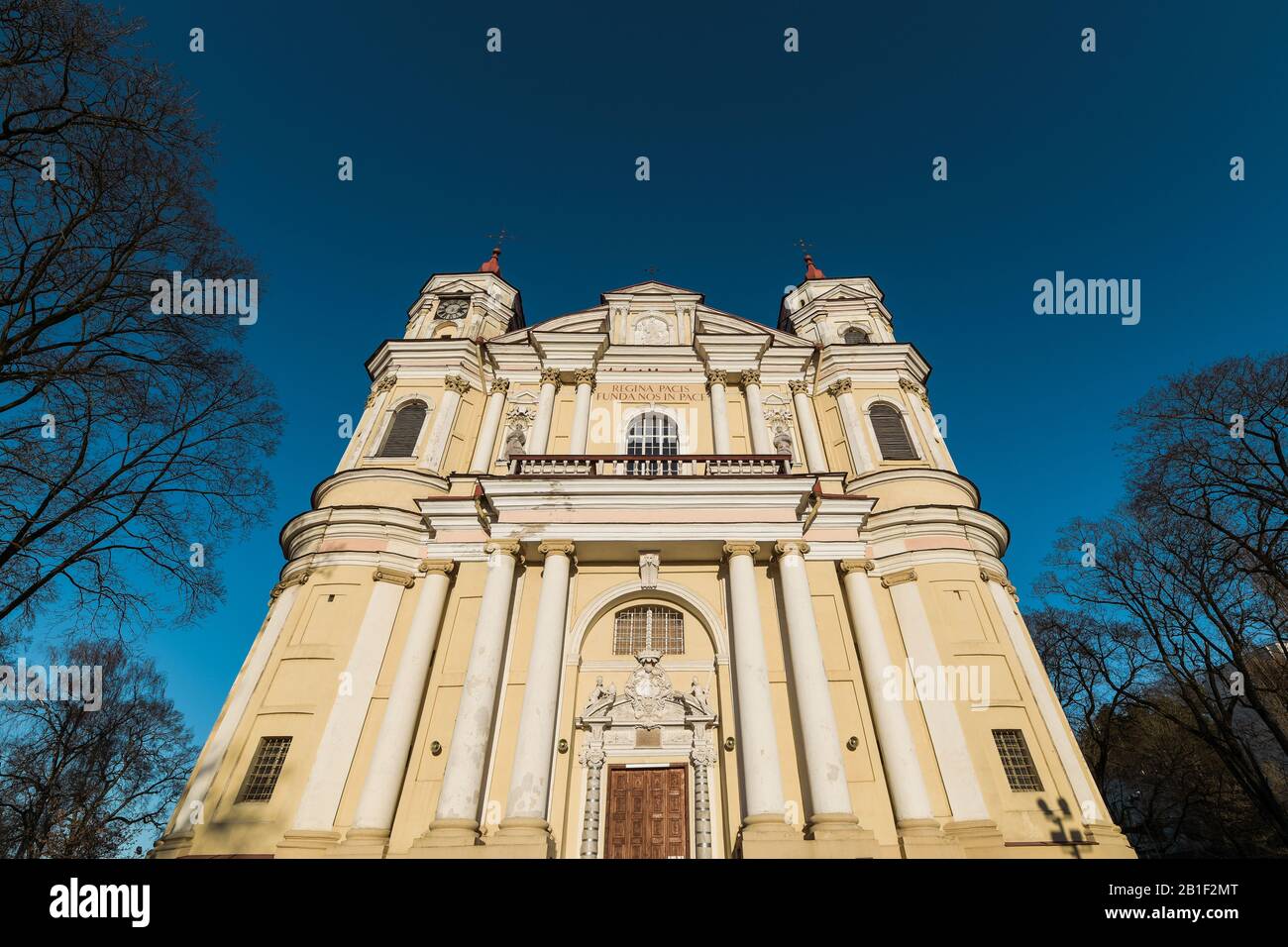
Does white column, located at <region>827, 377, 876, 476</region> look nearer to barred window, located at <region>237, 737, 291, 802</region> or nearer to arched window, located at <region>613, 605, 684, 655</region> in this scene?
arched window, located at <region>613, 605, 684, 655</region>

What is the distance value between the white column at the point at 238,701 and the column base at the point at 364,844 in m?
3.40

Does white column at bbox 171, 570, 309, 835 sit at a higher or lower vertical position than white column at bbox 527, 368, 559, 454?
lower

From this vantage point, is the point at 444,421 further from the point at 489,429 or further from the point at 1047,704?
the point at 1047,704

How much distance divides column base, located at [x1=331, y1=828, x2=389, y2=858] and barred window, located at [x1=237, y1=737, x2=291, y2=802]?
2316mm

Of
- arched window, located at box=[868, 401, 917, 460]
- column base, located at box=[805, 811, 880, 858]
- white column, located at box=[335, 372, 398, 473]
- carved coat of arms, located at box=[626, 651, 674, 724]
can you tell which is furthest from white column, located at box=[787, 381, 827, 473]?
white column, located at box=[335, 372, 398, 473]

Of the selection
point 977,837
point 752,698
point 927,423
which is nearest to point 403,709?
point 752,698

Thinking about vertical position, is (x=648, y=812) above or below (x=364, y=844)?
above

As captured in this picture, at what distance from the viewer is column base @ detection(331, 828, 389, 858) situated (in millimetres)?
11798

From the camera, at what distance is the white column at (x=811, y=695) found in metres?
12.0

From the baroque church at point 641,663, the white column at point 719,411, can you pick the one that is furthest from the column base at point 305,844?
the white column at point 719,411

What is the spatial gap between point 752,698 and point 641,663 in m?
3.43

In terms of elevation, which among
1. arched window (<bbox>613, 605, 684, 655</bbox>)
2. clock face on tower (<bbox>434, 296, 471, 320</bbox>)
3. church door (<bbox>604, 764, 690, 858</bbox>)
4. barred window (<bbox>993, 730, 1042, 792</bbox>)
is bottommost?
church door (<bbox>604, 764, 690, 858</bbox>)

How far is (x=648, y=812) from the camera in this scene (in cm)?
1345
